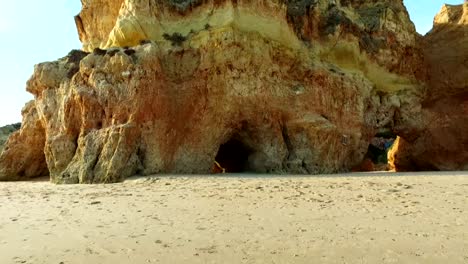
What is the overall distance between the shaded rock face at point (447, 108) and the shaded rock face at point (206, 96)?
2447 mm

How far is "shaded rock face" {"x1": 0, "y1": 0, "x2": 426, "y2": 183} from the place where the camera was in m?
12.2

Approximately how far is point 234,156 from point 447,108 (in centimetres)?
981

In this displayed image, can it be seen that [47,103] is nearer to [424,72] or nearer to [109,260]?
[109,260]

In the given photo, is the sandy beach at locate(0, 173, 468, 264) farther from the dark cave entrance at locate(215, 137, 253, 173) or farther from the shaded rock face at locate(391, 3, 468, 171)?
the shaded rock face at locate(391, 3, 468, 171)

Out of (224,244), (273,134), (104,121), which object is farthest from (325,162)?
(224,244)

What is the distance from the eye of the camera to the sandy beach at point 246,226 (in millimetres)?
3785

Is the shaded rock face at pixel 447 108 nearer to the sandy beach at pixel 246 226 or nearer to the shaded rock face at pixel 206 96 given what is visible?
the shaded rock face at pixel 206 96

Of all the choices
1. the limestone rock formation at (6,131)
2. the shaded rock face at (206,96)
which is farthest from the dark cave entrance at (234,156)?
the limestone rock formation at (6,131)

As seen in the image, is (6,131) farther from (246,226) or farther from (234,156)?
(246,226)

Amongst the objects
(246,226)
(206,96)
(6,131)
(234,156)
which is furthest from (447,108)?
(6,131)

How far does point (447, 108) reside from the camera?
18547 millimetres

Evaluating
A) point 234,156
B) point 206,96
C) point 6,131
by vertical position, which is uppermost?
point 206,96

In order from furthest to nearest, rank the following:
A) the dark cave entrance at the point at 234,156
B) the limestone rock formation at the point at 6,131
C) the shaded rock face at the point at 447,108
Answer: the limestone rock formation at the point at 6,131, the shaded rock face at the point at 447,108, the dark cave entrance at the point at 234,156

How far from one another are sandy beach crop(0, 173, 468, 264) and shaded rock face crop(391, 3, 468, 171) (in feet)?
39.6
